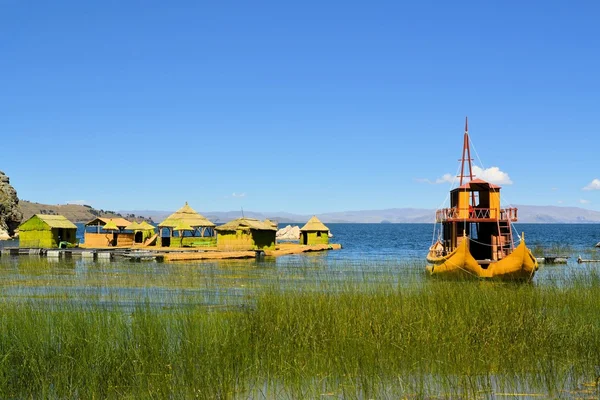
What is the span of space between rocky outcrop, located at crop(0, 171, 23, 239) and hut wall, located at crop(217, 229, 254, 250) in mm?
62937

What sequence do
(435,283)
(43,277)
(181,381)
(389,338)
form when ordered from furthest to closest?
1. (43,277)
2. (435,283)
3. (389,338)
4. (181,381)

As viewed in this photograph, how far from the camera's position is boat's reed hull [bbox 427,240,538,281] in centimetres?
2338

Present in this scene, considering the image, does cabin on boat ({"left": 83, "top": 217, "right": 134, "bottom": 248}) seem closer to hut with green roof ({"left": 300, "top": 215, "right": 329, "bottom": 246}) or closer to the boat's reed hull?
hut with green roof ({"left": 300, "top": 215, "right": 329, "bottom": 246})

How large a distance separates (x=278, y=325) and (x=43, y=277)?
15.2 metres

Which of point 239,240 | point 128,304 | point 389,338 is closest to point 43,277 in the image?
point 128,304

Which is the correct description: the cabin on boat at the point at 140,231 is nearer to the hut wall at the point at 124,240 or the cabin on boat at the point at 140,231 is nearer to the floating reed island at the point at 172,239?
the floating reed island at the point at 172,239

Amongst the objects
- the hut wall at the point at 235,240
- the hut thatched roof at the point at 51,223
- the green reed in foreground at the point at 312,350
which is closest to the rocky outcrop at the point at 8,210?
the hut thatched roof at the point at 51,223

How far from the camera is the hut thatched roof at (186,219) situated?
49.3 meters

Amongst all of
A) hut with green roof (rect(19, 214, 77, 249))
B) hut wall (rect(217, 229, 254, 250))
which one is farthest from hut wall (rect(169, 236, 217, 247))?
hut with green roof (rect(19, 214, 77, 249))

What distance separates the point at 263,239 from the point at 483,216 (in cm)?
2134

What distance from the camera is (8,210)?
9844 cm

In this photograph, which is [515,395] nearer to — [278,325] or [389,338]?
[389,338]

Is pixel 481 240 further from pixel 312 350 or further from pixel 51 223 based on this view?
pixel 51 223

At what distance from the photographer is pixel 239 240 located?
44.2 meters
